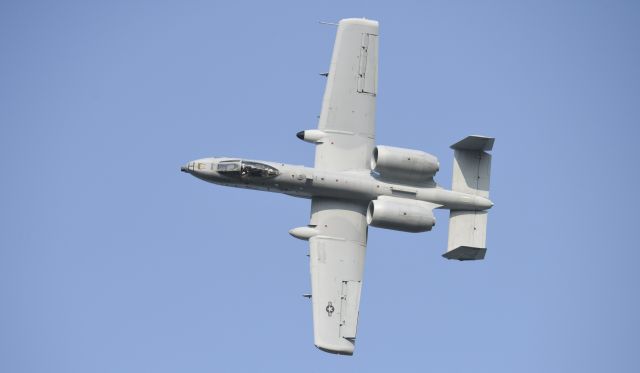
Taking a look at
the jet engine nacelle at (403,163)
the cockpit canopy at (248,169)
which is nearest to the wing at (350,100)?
the jet engine nacelle at (403,163)

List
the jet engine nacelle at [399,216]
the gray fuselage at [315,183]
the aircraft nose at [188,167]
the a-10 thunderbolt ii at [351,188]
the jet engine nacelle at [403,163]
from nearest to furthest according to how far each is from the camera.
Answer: the jet engine nacelle at [399,216], the a-10 thunderbolt ii at [351,188], the jet engine nacelle at [403,163], the gray fuselage at [315,183], the aircraft nose at [188,167]

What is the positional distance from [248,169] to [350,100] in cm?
533

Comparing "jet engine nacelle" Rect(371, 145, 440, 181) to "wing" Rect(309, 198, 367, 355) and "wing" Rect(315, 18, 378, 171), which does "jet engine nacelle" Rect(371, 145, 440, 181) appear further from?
"wing" Rect(309, 198, 367, 355)

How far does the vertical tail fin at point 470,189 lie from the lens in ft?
175

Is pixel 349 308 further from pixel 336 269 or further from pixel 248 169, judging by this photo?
pixel 248 169

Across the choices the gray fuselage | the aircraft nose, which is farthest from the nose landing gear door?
the aircraft nose

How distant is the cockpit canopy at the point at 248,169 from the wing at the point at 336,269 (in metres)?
2.29

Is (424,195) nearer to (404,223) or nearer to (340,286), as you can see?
(404,223)

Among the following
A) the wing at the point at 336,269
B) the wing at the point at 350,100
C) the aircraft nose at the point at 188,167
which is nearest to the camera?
the wing at the point at 336,269

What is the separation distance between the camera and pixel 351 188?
5303cm

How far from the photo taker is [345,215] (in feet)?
175

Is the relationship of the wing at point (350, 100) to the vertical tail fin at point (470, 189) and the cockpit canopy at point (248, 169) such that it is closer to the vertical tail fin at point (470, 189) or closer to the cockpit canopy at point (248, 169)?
the cockpit canopy at point (248, 169)

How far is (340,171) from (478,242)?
6.29 metres

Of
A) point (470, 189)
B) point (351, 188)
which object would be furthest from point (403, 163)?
point (470, 189)
